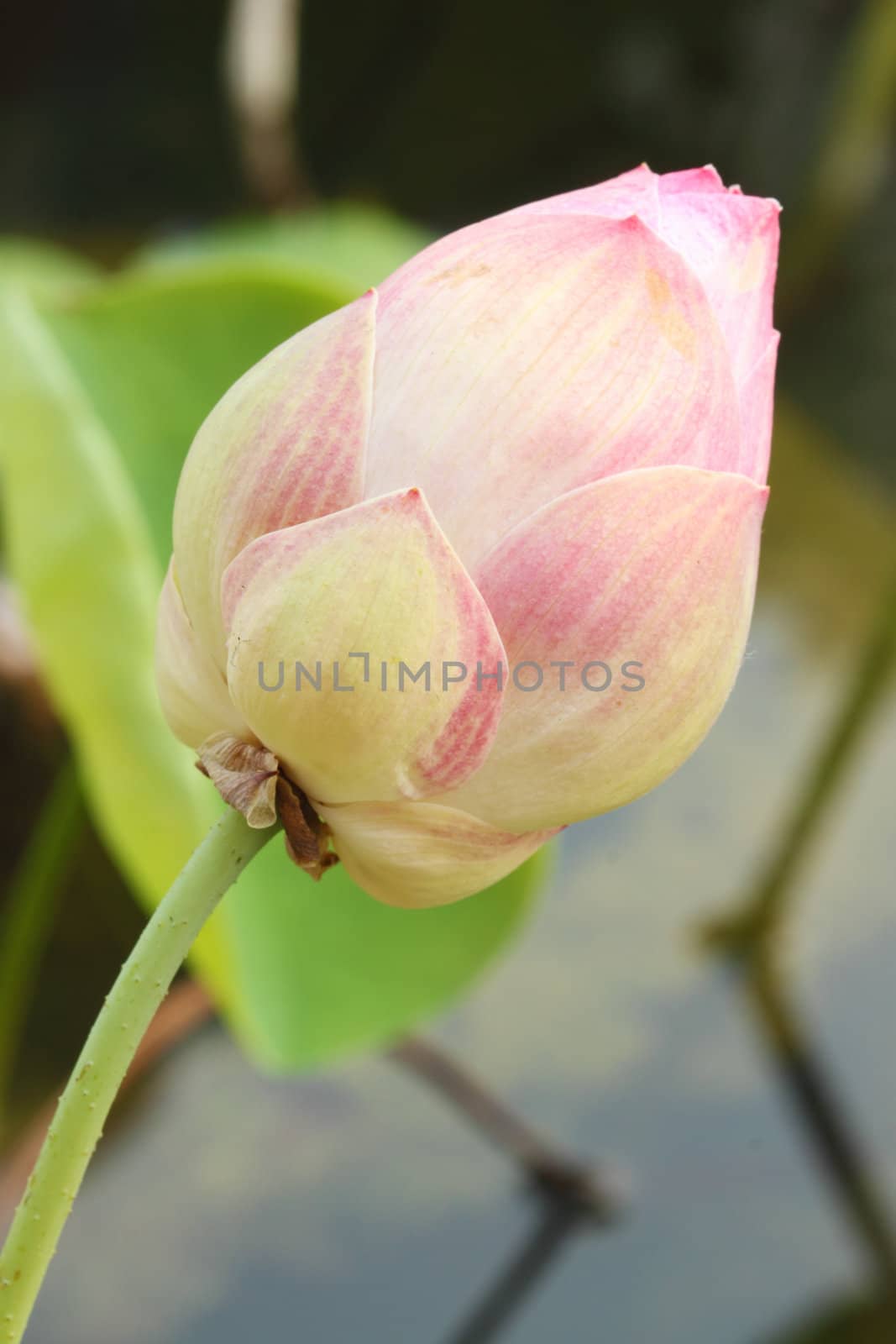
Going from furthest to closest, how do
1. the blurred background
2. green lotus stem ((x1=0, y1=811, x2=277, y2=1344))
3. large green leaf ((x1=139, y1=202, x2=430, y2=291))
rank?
large green leaf ((x1=139, y1=202, x2=430, y2=291)) → the blurred background → green lotus stem ((x1=0, y1=811, x2=277, y2=1344))

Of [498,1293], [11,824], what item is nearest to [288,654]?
[498,1293]

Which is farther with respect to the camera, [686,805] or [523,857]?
[686,805]

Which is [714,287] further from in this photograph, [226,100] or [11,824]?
[226,100]

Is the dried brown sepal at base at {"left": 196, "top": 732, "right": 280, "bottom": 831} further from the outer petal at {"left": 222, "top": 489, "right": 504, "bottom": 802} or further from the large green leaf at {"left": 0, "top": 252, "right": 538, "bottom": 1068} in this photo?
the large green leaf at {"left": 0, "top": 252, "right": 538, "bottom": 1068}

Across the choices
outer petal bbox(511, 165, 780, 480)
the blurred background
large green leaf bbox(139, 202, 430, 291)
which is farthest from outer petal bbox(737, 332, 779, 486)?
large green leaf bbox(139, 202, 430, 291)

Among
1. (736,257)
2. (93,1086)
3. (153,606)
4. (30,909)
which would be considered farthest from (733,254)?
(30,909)

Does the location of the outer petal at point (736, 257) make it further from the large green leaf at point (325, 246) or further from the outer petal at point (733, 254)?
the large green leaf at point (325, 246)

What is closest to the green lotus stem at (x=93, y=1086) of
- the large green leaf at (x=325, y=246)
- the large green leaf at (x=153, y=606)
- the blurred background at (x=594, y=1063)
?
the large green leaf at (x=153, y=606)
